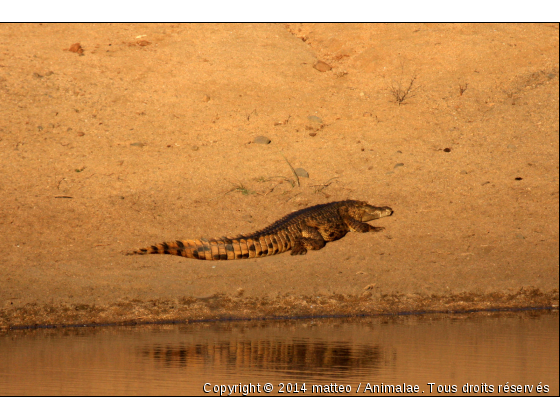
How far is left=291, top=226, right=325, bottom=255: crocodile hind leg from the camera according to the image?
36.8ft

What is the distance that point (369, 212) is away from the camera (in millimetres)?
12312

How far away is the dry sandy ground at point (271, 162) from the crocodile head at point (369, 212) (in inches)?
8.3

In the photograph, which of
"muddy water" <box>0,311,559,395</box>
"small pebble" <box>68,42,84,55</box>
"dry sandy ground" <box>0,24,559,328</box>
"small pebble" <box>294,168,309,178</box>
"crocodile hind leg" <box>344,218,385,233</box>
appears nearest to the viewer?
"muddy water" <box>0,311,559,395</box>

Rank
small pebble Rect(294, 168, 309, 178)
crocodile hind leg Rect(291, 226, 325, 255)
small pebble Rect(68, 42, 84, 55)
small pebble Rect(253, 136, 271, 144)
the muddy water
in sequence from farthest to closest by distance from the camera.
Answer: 1. small pebble Rect(68, 42, 84, 55)
2. small pebble Rect(253, 136, 271, 144)
3. small pebble Rect(294, 168, 309, 178)
4. crocodile hind leg Rect(291, 226, 325, 255)
5. the muddy water

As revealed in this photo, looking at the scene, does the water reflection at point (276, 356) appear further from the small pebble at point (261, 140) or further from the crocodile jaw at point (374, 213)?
the small pebble at point (261, 140)

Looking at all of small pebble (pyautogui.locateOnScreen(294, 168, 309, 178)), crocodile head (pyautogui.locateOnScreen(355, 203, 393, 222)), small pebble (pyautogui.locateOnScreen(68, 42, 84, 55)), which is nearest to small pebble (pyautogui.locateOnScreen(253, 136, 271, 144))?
small pebble (pyautogui.locateOnScreen(294, 168, 309, 178))

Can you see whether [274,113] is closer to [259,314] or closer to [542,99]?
[542,99]

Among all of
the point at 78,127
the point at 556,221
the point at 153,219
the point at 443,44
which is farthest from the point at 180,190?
the point at 443,44

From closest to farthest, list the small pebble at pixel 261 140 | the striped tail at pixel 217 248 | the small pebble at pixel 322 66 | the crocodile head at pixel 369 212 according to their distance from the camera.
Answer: the striped tail at pixel 217 248, the crocodile head at pixel 369 212, the small pebble at pixel 261 140, the small pebble at pixel 322 66

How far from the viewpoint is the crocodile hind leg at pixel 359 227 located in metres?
11.9

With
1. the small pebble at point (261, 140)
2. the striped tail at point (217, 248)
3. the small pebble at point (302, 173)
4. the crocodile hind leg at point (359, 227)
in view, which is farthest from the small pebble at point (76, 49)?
the crocodile hind leg at point (359, 227)

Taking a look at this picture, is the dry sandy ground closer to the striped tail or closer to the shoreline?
the shoreline

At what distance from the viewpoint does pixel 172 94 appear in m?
18.4

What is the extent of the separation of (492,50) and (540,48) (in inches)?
52.2
